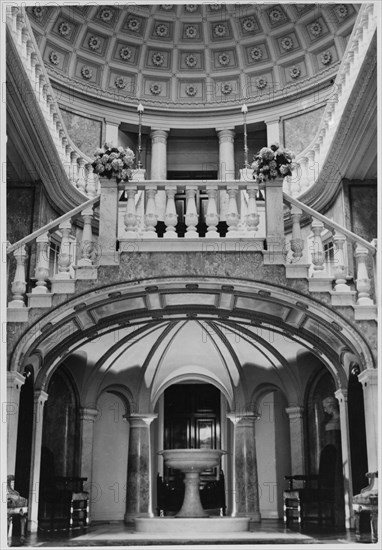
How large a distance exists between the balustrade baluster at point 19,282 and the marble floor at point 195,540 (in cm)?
285

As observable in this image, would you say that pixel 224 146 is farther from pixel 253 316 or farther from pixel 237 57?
pixel 253 316

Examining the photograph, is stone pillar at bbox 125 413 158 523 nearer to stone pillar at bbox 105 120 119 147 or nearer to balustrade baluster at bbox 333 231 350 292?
stone pillar at bbox 105 120 119 147

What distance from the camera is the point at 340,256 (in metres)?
10.0

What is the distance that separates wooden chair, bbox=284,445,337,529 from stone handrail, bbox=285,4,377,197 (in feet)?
14.5

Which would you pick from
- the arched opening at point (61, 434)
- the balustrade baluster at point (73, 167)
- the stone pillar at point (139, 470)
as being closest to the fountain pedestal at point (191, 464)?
the arched opening at point (61, 434)

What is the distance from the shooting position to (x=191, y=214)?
10.2 meters

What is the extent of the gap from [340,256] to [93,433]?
6.17 metres

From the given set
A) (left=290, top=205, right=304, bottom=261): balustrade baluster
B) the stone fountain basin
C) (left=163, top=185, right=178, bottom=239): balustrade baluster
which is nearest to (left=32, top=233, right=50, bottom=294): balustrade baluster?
(left=163, top=185, right=178, bottom=239): balustrade baluster

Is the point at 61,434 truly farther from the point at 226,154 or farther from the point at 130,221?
the point at 226,154

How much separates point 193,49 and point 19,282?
813 centimetres

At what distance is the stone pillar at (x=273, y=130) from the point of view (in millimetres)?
15625

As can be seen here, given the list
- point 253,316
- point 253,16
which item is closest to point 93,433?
point 253,316

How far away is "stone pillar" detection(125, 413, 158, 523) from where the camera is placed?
45.4 feet

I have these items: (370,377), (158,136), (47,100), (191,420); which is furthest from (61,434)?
(158,136)
